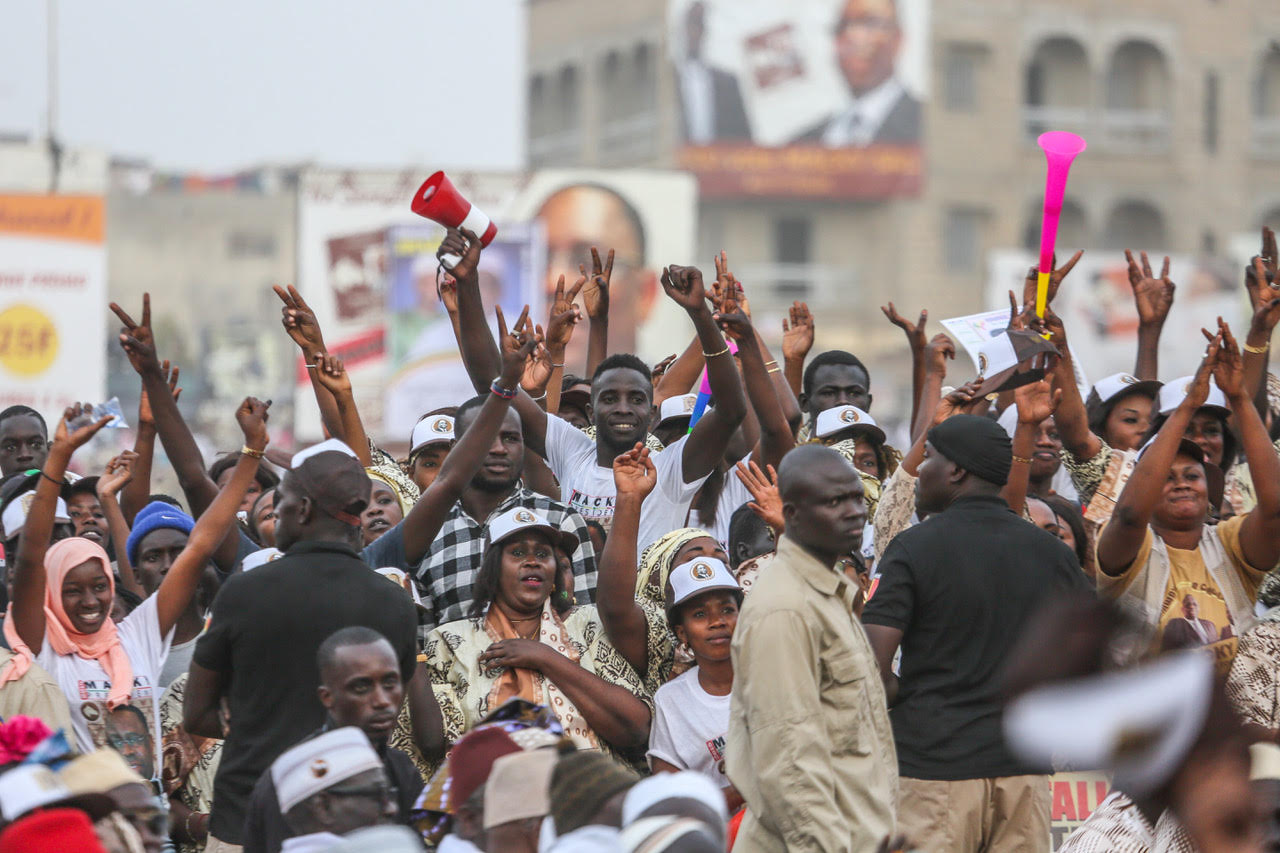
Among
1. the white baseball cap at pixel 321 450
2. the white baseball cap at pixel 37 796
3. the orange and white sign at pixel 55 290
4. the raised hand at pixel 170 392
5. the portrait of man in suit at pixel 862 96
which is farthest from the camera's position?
the portrait of man in suit at pixel 862 96

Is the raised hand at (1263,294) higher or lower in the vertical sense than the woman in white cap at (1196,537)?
higher

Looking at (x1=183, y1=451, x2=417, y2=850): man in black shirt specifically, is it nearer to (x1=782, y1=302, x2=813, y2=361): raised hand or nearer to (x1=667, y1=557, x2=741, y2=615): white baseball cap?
(x1=667, y1=557, x2=741, y2=615): white baseball cap

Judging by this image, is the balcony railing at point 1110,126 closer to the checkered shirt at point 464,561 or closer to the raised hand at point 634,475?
the checkered shirt at point 464,561

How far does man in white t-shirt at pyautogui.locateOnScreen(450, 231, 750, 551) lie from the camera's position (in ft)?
22.5

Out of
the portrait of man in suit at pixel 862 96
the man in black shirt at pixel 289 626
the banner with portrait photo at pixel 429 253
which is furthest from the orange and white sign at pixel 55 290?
the man in black shirt at pixel 289 626

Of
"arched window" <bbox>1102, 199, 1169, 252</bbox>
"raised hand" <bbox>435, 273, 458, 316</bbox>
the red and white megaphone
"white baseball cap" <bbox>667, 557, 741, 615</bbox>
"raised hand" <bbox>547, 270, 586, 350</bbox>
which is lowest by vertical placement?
"white baseball cap" <bbox>667, 557, 741, 615</bbox>

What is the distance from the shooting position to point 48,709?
552cm

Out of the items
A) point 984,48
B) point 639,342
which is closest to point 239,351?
point 639,342

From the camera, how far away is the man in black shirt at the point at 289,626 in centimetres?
489

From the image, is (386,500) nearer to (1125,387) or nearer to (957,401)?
Answer: (957,401)

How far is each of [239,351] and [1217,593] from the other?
44.4 meters

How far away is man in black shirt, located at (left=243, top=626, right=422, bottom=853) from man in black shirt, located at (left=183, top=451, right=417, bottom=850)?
0.24 metres

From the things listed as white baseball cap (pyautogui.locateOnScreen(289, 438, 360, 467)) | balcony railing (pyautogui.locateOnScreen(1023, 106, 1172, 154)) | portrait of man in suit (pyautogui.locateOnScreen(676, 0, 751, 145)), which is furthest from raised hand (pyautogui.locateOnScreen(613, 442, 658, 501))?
balcony railing (pyautogui.locateOnScreen(1023, 106, 1172, 154))

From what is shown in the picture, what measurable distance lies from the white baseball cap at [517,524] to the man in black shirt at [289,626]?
949mm
